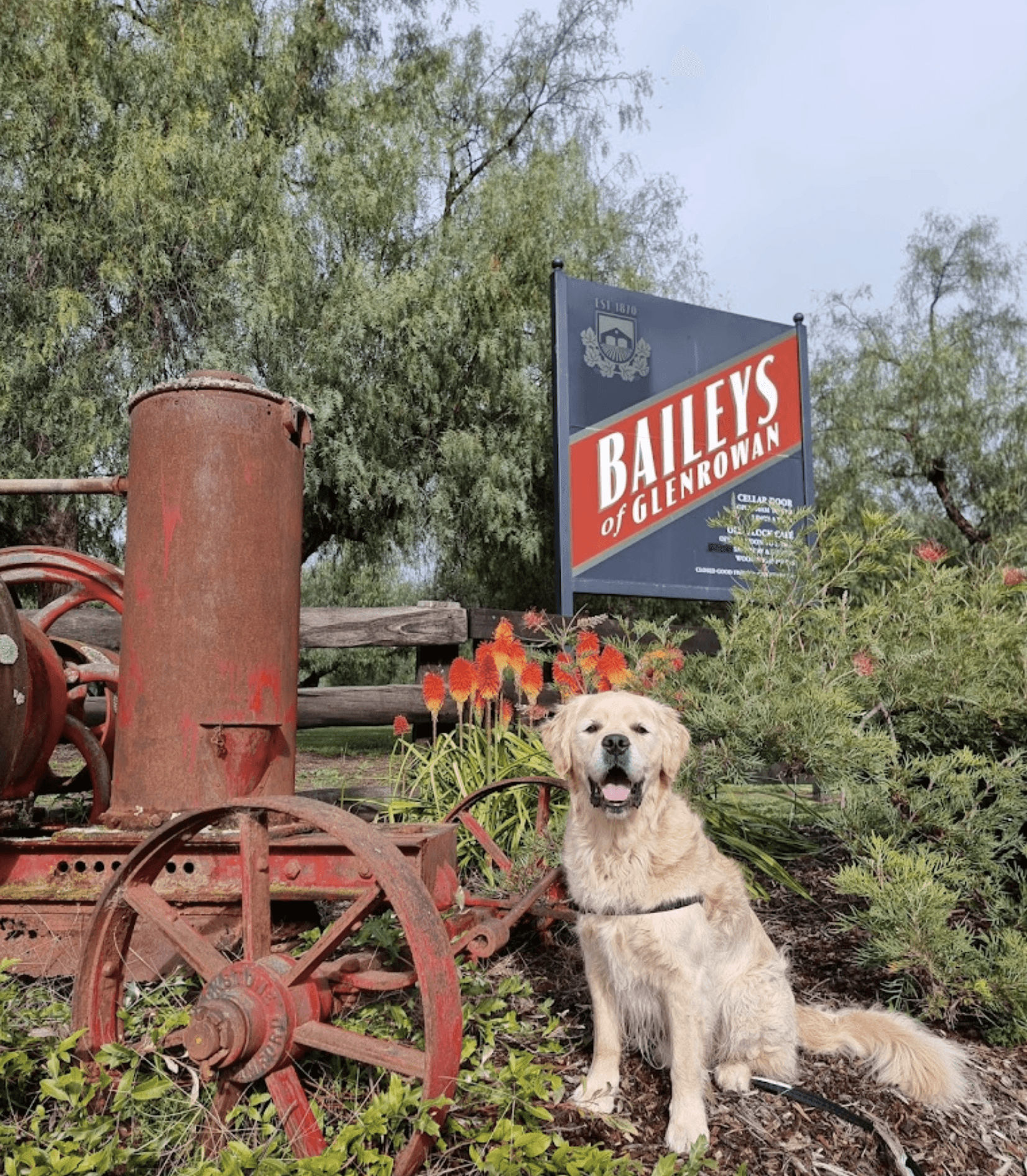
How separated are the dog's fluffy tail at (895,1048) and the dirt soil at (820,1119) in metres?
0.04

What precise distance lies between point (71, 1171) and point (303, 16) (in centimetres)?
1287

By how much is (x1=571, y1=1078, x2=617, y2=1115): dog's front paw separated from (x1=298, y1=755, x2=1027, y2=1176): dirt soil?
0.03 meters

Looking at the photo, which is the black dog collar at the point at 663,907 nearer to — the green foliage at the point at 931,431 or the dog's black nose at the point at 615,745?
the dog's black nose at the point at 615,745

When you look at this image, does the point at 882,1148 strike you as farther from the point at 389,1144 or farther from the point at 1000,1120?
the point at 389,1144

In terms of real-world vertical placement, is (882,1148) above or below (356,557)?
below

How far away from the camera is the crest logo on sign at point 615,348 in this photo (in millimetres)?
8328

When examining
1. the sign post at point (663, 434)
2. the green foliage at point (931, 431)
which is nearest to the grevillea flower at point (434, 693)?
the sign post at point (663, 434)

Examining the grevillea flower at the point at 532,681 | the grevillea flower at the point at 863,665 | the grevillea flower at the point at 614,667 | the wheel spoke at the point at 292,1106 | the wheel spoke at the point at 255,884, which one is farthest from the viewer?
Result: the grevillea flower at the point at 532,681

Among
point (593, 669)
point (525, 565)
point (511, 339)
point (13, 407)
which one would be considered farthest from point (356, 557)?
point (593, 669)

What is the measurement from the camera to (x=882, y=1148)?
2270mm

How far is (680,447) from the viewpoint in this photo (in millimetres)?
8914

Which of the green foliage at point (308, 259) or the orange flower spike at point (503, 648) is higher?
the green foliage at point (308, 259)

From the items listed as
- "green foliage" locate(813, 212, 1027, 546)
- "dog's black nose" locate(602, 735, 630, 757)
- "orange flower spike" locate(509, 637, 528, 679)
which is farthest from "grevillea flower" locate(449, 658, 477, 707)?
"green foliage" locate(813, 212, 1027, 546)

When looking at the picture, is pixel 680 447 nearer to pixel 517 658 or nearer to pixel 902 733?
pixel 517 658
